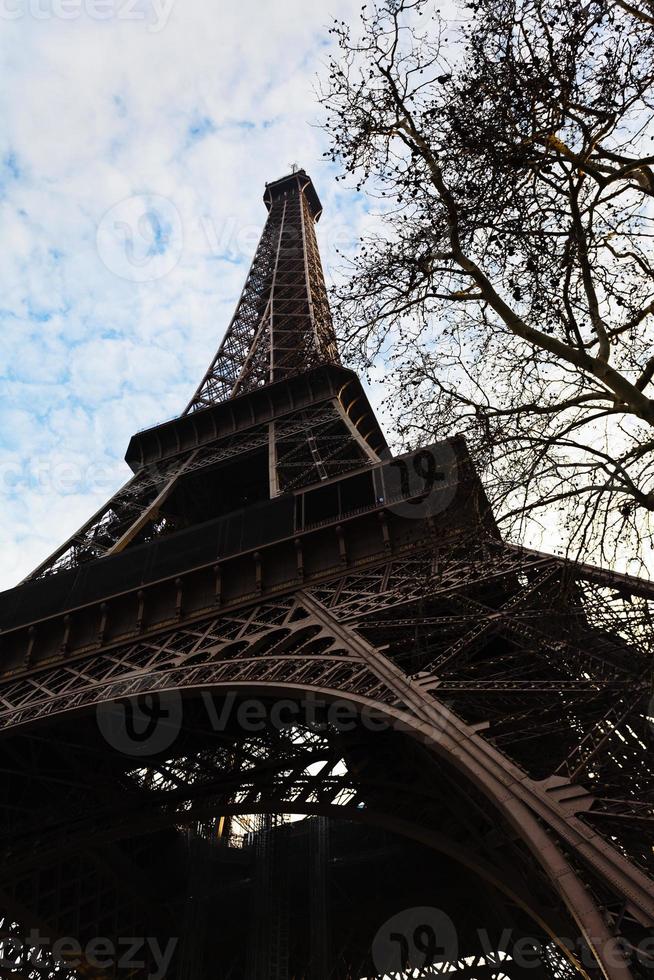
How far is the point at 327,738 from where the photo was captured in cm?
1678

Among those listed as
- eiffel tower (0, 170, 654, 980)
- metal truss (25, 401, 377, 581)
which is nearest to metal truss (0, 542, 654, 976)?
eiffel tower (0, 170, 654, 980)

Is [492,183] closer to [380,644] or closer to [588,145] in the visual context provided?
[588,145]

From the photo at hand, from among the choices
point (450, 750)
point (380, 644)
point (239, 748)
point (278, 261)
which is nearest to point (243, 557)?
point (239, 748)

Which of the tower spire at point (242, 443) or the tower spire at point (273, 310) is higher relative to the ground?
the tower spire at point (273, 310)

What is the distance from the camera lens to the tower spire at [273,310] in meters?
37.4

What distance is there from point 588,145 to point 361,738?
1146 cm

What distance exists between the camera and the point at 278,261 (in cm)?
4947

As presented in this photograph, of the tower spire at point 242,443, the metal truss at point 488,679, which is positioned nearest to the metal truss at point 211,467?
the tower spire at point 242,443

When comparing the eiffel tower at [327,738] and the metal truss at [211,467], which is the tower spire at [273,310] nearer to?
the metal truss at [211,467]

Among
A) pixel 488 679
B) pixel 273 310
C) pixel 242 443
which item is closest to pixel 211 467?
pixel 242 443

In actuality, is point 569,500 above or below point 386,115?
below

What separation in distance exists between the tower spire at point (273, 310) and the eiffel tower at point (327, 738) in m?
9.68

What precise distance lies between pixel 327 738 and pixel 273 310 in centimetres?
2989

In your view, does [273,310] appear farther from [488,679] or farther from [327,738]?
[488,679]
